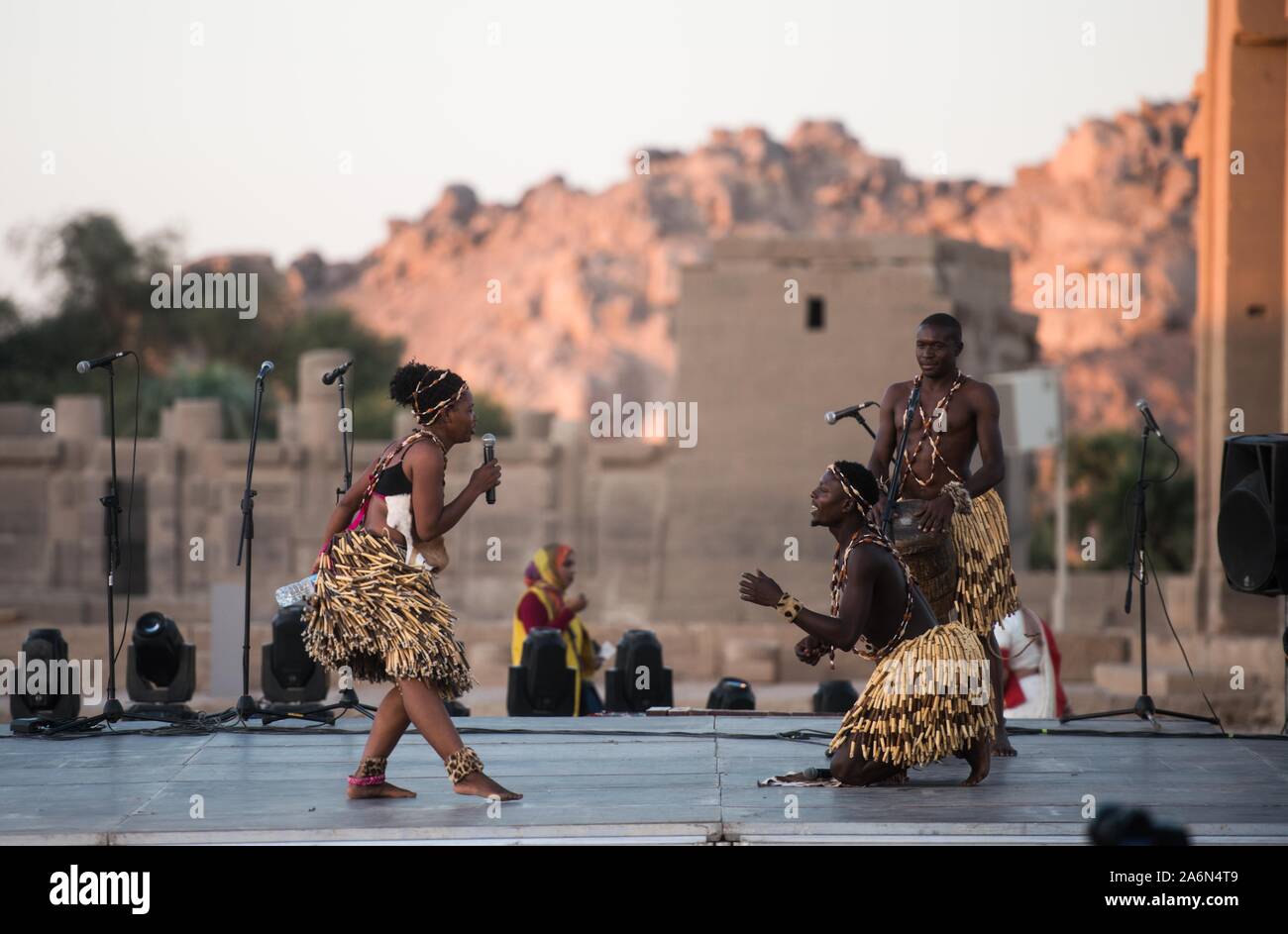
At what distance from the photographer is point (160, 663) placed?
11289mm

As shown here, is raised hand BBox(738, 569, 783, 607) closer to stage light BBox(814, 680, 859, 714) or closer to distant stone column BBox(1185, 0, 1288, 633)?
stage light BBox(814, 680, 859, 714)

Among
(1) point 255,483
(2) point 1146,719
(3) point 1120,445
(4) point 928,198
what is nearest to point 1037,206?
(4) point 928,198

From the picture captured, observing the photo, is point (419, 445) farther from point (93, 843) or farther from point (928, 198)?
point (928, 198)

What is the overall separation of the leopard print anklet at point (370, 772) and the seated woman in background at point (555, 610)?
4.75 meters

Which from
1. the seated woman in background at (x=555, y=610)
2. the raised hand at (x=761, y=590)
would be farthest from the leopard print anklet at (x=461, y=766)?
the seated woman in background at (x=555, y=610)

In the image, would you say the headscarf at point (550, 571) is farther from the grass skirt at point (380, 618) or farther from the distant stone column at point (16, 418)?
the distant stone column at point (16, 418)

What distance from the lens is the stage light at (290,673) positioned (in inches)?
443

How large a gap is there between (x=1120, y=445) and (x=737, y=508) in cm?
3245

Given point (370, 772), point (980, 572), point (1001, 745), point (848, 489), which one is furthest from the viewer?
point (1001, 745)

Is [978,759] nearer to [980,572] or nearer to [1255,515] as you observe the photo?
[980,572]

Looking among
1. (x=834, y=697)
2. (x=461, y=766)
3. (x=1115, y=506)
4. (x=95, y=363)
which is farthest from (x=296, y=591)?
(x=1115, y=506)

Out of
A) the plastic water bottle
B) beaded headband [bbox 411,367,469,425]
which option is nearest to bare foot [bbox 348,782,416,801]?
the plastic water bottle

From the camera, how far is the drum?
823 centimetres

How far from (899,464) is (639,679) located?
367 centimetres
